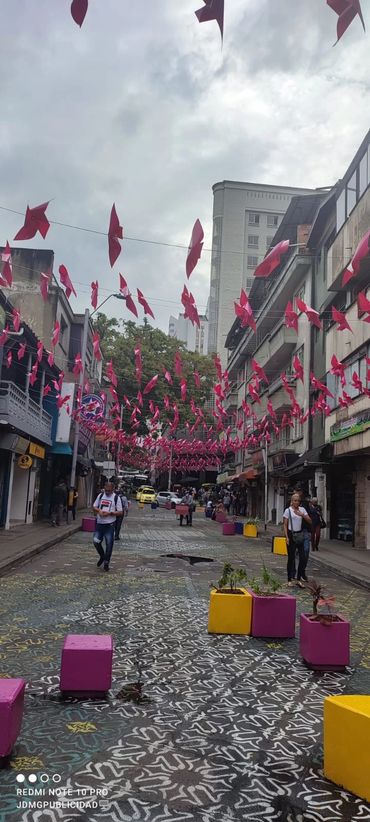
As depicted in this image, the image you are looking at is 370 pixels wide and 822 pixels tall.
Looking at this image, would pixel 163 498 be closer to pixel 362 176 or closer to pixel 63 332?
pixel 63 332

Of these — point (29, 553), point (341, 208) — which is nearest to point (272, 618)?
point (29, 553)

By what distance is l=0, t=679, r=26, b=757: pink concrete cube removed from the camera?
3.87 m

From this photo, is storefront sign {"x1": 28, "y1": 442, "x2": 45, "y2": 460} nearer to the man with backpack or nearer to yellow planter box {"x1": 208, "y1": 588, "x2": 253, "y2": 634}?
the man with backpack

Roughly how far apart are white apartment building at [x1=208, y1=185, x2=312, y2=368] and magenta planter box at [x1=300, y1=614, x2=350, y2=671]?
69.9 metres

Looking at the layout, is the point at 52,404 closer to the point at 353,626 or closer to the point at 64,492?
the point at 64,492

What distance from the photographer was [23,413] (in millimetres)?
22953

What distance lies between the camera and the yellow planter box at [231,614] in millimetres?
7840

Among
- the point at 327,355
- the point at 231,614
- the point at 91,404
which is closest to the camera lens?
the point at 231,614

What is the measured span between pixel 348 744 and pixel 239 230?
7592 cm

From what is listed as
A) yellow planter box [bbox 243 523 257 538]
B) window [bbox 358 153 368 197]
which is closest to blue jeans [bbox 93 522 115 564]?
window [bbox 358 153 368 197]

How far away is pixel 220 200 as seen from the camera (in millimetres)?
76938

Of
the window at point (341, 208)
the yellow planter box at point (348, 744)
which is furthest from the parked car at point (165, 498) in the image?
the yellow planter box at point (348, 744)

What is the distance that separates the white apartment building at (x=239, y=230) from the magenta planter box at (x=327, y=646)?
229 ft

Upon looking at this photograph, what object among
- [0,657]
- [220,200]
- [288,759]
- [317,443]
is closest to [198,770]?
[288,759]
